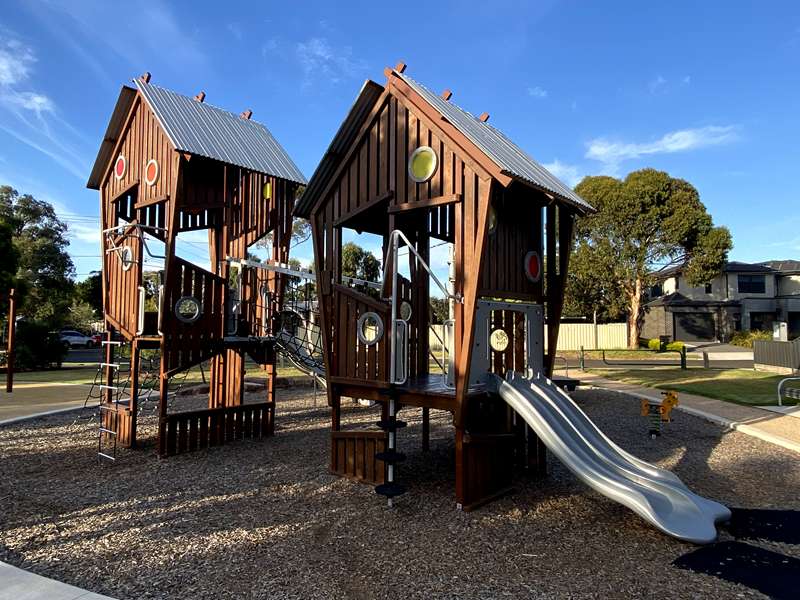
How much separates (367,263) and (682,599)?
36829 millimetres

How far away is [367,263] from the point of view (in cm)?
4009

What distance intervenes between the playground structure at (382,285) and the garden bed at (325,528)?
1.48ft

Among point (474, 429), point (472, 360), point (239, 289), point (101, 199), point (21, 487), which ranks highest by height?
point (101, 199)

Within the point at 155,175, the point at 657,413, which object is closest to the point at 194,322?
the point at 155,175

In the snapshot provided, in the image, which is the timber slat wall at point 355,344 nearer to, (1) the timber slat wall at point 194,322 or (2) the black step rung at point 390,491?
(2) the black step rung at point 390,491

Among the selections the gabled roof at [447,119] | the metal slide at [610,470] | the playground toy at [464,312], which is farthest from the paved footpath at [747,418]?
the gabled roof at [447,119]

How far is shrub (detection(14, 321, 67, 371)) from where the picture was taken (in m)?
23.1

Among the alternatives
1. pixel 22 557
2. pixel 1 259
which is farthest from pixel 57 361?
pixel 22 557

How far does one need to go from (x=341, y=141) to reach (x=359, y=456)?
4.60 metres

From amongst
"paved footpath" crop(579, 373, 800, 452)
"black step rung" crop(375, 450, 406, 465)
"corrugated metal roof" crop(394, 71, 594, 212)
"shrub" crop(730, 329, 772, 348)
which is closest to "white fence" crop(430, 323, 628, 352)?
"shrub" crop(730, 329, 772, 348)

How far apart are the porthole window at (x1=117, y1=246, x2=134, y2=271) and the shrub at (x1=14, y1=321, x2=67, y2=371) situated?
58.8 feet

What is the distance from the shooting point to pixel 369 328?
7086 mm

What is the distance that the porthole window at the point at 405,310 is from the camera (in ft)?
27.1

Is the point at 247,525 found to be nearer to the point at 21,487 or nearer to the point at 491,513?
the point at 491,513
